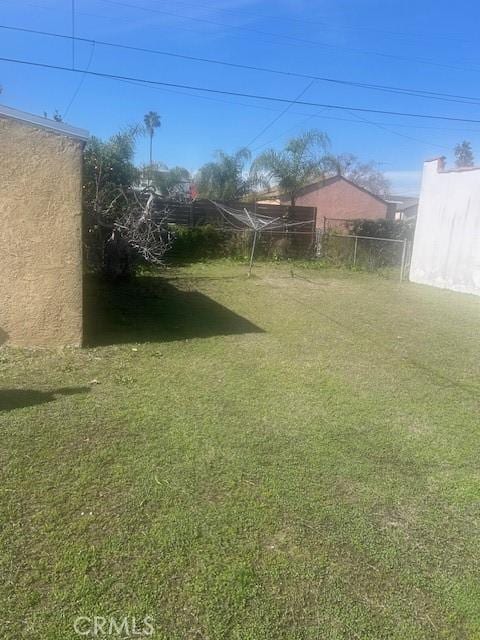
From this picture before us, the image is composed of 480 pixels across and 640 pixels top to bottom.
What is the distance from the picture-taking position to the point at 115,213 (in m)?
9.99

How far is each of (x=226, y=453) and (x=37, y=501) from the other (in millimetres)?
1433

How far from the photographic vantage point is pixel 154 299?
10.3 metres

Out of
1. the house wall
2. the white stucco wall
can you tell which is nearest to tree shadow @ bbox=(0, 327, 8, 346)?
the white stucco wall

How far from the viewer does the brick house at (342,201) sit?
32.3m

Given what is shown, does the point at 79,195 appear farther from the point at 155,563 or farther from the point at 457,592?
the point at 457,592

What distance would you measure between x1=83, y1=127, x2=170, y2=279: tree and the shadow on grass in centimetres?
74

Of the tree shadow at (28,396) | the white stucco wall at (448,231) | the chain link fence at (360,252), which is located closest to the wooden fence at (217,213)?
the chain link fence at (360,252)

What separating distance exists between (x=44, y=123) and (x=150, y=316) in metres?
3.85

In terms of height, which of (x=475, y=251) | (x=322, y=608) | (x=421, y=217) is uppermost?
(x=421, y=217)

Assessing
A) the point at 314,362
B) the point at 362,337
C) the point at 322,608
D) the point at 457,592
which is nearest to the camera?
the point at 322,608

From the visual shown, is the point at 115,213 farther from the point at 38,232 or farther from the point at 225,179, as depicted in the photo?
the point at 225,179

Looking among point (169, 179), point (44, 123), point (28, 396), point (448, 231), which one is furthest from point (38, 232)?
point (169, 179)

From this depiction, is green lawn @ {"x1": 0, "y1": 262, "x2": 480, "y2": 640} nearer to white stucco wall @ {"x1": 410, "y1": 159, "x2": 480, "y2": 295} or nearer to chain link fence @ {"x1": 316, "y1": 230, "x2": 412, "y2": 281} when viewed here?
white stucco wall @ {"x1": 410, "y1": 159, "x2": 480, "y2": 295}

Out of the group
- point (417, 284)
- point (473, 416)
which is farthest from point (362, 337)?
point (417, 284)
